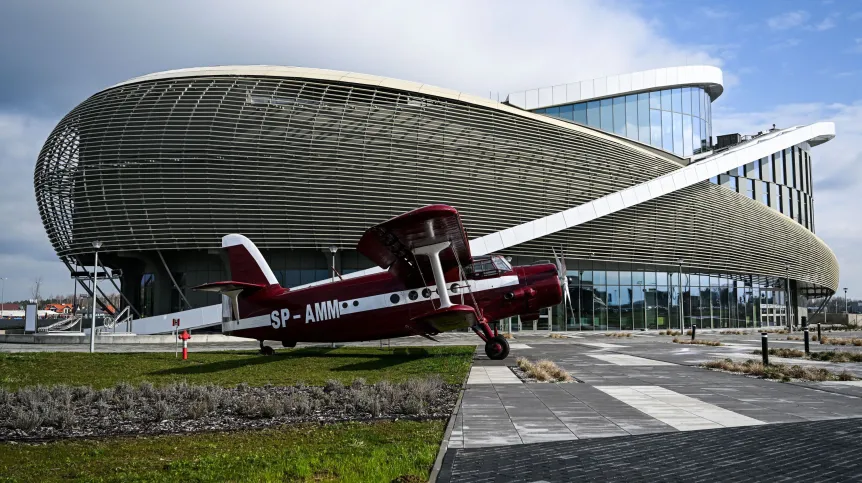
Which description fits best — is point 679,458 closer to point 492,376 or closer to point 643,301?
point 492,376

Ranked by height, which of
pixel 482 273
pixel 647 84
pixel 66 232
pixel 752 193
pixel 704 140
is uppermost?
pixel 647 84

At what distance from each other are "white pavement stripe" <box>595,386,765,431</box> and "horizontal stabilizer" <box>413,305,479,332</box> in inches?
224

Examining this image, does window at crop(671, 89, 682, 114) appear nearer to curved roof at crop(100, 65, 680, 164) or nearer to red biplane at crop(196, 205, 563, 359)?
curved roof at crop(100, 65, 680, 164)

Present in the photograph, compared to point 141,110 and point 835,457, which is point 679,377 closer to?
point 835,457

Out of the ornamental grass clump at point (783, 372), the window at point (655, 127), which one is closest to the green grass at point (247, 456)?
the ornamental grass clump at point (783, 372)

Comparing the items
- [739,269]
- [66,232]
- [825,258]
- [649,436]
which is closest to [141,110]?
[66,232]

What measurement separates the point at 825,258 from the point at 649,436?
258 feet

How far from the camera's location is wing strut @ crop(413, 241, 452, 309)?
62.1 ft

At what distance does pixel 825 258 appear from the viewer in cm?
7381

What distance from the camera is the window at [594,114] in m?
59.7

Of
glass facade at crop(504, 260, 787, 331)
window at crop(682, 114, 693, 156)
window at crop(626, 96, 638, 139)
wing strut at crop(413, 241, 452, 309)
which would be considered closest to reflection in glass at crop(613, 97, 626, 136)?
window at crop(626, 96, 638, 139)

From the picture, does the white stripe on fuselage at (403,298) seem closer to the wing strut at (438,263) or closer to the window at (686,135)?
the wing strut at (438,263)

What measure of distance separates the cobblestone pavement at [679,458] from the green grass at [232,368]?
24.3ft

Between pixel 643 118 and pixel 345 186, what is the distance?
1279 inches
